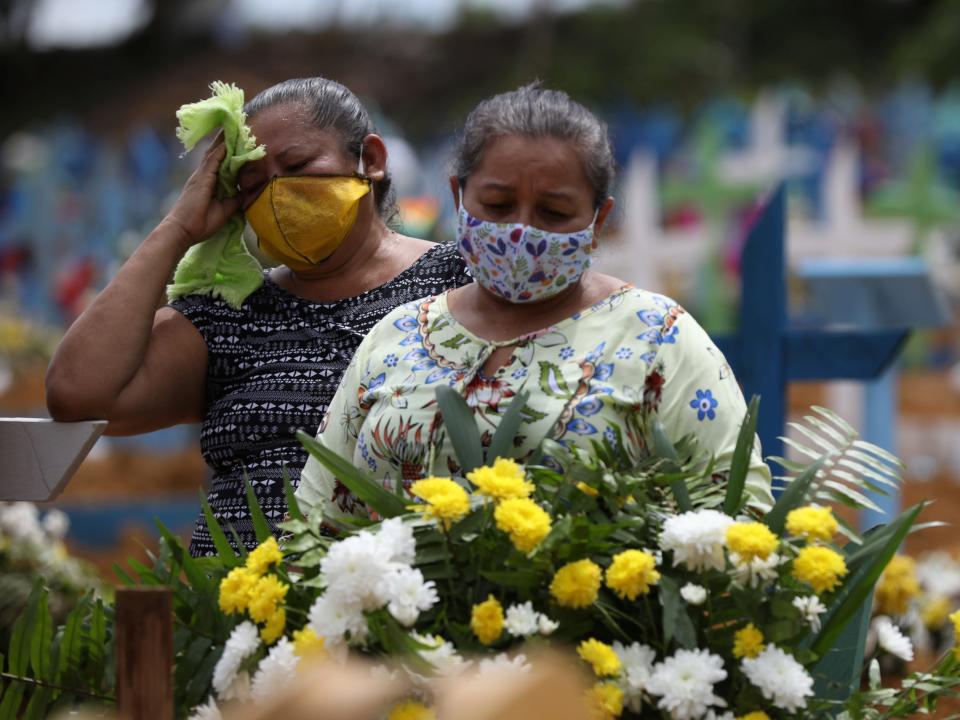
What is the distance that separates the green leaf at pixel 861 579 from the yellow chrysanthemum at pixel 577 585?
33 centimetres

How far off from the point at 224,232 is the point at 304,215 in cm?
24

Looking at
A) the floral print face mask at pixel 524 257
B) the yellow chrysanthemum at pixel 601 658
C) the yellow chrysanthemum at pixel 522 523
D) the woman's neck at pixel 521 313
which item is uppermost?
the floral print face mask at pixel 524 257

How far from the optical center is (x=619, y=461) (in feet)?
7.45

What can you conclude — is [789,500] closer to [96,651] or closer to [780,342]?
[96,651]

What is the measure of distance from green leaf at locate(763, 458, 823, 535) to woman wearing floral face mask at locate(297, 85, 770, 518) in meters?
0.14

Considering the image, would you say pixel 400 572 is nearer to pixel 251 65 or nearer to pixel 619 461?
pixel 619 461

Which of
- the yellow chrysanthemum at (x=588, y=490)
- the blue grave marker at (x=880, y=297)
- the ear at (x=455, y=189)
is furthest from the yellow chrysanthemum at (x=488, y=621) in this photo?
the blue grave marker at (x=880, y=297)

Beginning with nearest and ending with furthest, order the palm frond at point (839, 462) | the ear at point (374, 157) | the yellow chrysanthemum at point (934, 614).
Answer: the palm frond at point (839, 462) < the ear at point (374, 157) < the yellow chrysanthemum at point (934, 614)

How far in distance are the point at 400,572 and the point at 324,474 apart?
0.62m

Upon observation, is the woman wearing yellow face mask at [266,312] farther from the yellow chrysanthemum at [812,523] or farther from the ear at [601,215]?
the yellow chrysanthemum at [812,523]

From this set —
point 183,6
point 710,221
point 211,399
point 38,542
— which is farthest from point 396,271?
point 183,6

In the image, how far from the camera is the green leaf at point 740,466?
212 cm

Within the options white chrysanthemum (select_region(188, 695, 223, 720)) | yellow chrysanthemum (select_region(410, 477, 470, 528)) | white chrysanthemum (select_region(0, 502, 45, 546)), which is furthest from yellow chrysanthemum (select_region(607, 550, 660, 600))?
white chrysanthemum (select_region(0, 502, 45, 546))

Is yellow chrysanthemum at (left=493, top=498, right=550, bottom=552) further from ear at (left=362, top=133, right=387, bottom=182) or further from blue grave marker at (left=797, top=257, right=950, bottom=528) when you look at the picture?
blue grave marker at (left=797, top=257, right=950, bottom=528)
